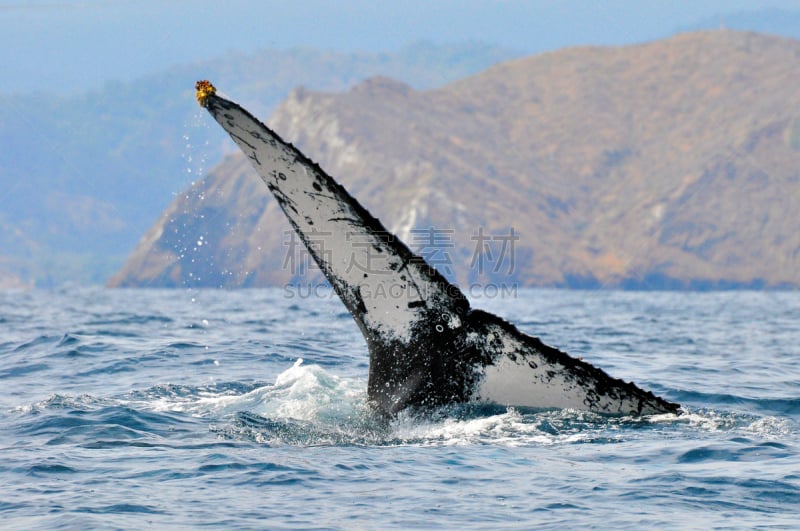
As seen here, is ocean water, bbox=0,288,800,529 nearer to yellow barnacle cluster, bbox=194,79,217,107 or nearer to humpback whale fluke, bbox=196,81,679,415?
humpback whale fluke, bbox=196,81,679,415

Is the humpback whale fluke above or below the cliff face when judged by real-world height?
below

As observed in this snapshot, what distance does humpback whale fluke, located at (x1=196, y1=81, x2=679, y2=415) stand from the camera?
21.7ft

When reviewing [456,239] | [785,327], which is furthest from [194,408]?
[456,239]

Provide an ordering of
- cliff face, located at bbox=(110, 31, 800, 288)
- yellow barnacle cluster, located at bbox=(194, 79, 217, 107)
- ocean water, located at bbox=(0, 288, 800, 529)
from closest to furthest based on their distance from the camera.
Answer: yellow barnacle cluster, located at bbox=(194, 79, 217, 107)
ocean water, located at bbox=(0, 288, 800, 529)
cliff face, located at bbox=(110, 31, 800, 288)

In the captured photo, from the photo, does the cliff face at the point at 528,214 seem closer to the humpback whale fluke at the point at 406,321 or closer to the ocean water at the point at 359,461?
the ocean water at the point at 359,461

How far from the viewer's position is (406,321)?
709cm

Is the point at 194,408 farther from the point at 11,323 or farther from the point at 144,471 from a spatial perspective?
the point at 11,323

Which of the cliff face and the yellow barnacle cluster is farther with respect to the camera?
the cliff face

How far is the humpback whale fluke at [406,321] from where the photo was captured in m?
6.60

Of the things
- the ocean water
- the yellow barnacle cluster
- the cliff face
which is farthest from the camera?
the cliff face

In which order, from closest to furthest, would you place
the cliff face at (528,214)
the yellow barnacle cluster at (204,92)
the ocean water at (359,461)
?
the yellow barnacle cluster at (204,92) → the ocean water at (359,461) → the cliff face at (528,214)

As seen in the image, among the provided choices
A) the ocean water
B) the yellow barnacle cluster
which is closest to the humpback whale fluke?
the yellow barnacle cluster

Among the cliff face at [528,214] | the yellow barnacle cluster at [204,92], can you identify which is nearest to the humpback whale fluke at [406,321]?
the yellow barnacle cluster at [204,92]

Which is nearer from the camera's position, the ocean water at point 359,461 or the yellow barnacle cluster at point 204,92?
the yellow barnacle cluster at point 204,92
